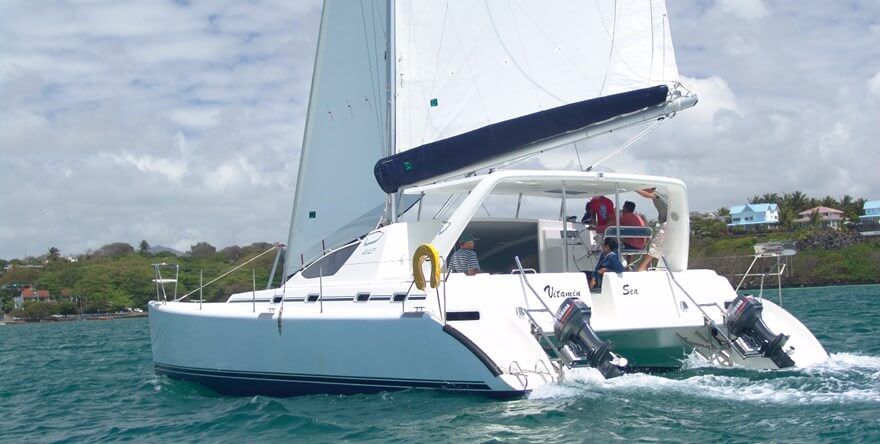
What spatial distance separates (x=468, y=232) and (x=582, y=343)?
346 cm

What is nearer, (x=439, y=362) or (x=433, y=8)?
(x=439, y=362)

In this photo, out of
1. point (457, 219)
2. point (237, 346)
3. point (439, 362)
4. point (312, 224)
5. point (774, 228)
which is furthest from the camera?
point (774, 228)

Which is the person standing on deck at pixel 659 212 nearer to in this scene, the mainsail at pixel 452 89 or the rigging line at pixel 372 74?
the mainsail at pixel 452 89

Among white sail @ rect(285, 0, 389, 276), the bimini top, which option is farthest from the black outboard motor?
white sail @ rect(285, 0, 389, 276)

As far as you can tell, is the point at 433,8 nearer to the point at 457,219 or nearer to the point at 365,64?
the point at 365,64

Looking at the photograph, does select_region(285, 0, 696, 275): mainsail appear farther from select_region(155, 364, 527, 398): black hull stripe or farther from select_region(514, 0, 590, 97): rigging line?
select_region(155, 364, 527, 398): black hull stripe

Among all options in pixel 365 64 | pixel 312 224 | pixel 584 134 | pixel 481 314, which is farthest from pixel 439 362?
pixel 365 64

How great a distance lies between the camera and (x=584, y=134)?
1094 centimetres

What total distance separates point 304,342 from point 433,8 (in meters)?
4.67

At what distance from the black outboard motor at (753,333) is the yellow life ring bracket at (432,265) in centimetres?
310

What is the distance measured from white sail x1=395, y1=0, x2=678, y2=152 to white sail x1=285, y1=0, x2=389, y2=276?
0.74 m

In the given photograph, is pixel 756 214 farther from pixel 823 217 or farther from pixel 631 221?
pixel 631 221

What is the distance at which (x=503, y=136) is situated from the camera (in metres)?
11.0

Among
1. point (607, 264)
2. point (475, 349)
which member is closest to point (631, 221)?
point (607, 264)
